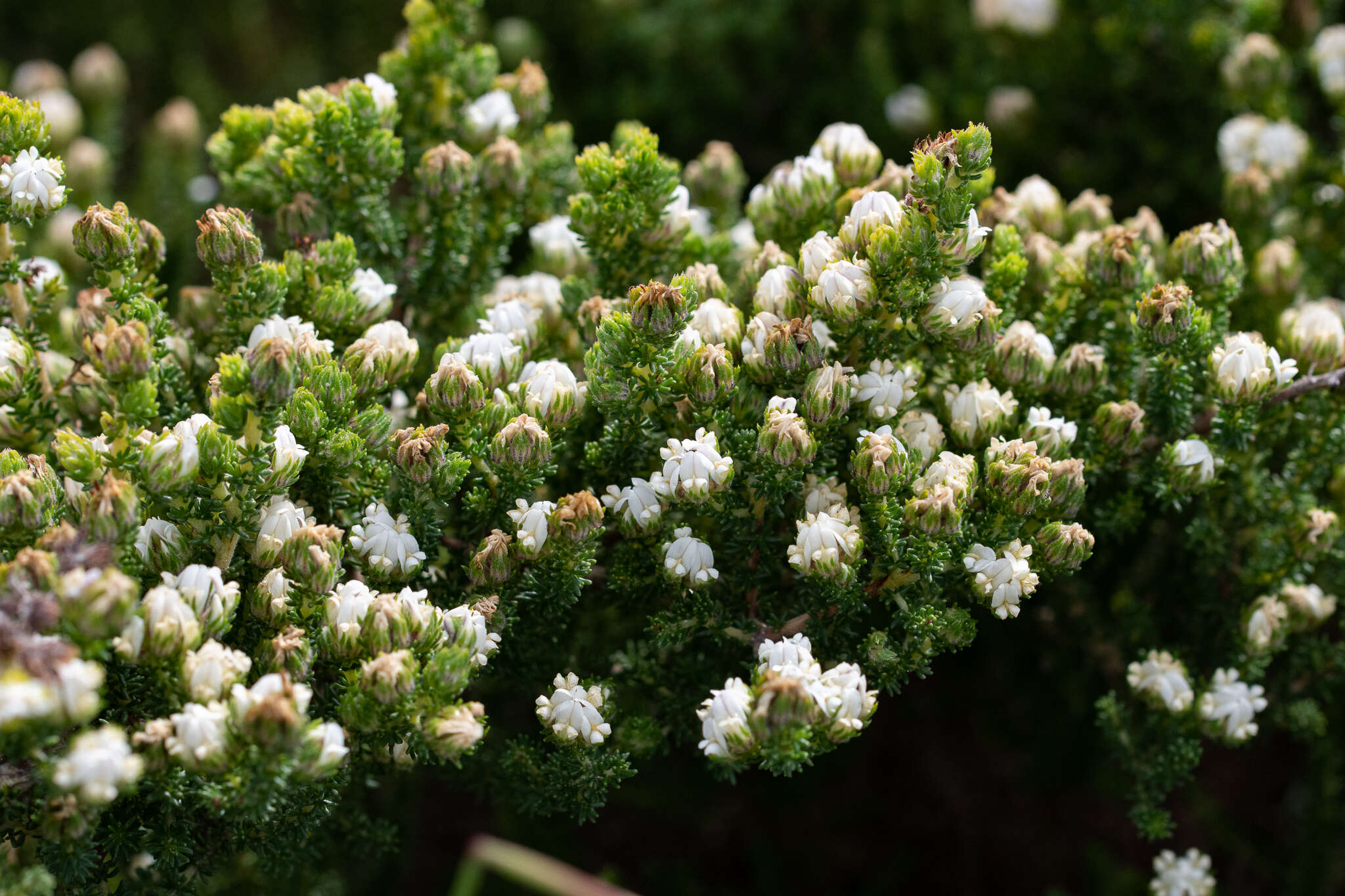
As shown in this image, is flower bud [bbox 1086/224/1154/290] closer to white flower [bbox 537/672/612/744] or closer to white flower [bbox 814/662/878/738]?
white flower [bbox 814/662/878/738]

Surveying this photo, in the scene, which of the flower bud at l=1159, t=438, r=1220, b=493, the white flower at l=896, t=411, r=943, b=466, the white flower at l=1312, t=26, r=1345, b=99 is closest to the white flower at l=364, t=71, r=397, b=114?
the white flower at l=896, t=411, r=943, b=466

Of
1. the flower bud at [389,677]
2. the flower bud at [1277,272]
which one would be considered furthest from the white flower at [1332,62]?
the flower bud at [389,677]

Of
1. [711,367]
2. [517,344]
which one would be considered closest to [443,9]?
[517,344]

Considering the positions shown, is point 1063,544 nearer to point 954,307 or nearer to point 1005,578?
point 1005,578

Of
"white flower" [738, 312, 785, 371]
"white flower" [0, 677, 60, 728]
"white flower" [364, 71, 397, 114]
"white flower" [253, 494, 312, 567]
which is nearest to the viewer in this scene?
"white flower" [0, 677, 60, 728]

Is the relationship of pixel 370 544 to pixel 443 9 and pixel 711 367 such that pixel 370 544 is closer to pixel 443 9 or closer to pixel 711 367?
pixel 711 367
